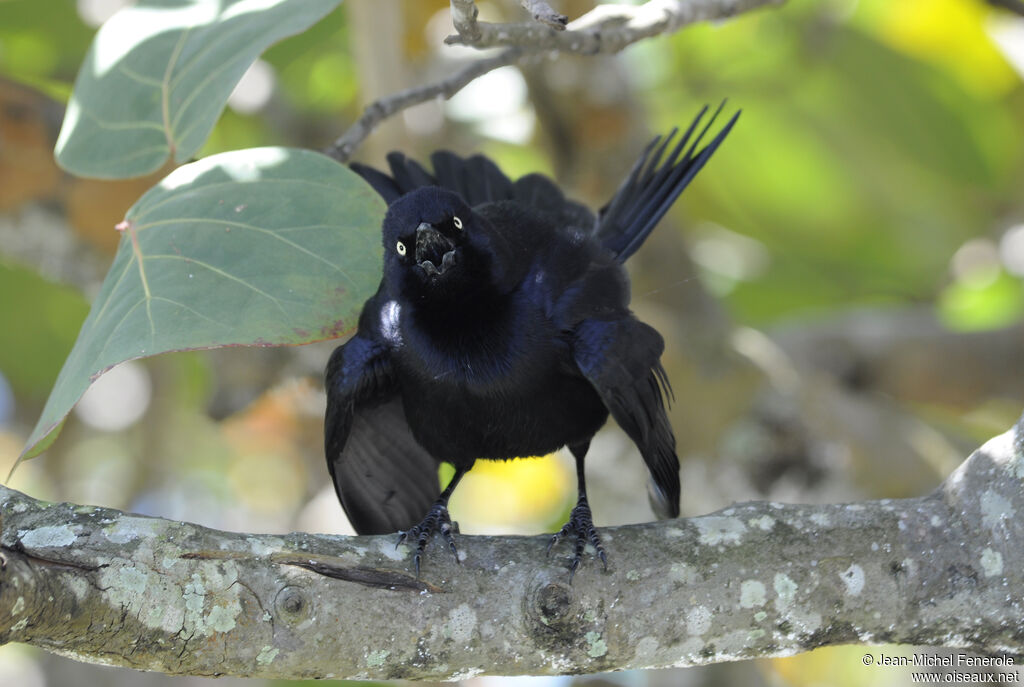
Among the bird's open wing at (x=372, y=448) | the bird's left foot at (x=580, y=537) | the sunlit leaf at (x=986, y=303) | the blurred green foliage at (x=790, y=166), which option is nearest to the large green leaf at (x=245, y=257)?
the bird's open wing at (x=372, y=448)

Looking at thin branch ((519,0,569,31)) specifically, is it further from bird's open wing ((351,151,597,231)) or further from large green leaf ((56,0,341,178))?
bird's open wing ((351,151,597,231))

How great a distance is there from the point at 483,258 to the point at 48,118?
2215 mm

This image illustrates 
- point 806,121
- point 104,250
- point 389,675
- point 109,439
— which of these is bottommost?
point 109,439

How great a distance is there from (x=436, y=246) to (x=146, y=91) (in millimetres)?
843

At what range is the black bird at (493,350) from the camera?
2.68m

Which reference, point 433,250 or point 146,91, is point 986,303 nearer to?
point 433,250

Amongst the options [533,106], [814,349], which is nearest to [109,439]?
[533,106]

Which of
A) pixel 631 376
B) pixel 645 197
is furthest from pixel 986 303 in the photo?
pixel 631 376

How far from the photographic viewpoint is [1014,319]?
5.26m

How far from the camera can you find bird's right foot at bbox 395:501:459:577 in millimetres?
2242

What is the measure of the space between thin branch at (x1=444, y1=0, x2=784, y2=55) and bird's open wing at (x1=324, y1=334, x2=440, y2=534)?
3.15 ft

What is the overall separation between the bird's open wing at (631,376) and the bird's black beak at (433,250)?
1.27 ft

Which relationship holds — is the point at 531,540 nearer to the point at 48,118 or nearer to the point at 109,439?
the point at 48,118

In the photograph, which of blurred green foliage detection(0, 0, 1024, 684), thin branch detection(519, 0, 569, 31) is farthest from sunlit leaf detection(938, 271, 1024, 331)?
thin branch detection(519, 0, 569, 31)
